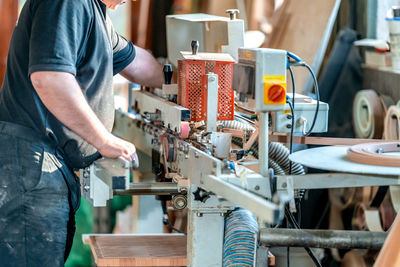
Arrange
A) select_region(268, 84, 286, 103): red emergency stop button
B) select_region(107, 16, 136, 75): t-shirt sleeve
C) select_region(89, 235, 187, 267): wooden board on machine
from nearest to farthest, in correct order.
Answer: select_region(268, 84, 286, 103): red emergency stop button, select_region(89, 235, 187, 267): wooden board on machine, select_region(107, 16, 136, 75): t-shirt sleeve

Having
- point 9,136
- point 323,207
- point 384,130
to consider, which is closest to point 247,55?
point 9,136

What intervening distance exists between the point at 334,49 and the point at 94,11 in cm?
252

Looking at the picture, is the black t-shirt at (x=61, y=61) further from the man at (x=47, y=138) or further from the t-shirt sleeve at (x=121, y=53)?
the t-shirt sleeve at (x=121, y=53)

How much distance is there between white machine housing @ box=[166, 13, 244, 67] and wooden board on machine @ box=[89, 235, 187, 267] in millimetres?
752

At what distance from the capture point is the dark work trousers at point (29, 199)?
2.46 meters

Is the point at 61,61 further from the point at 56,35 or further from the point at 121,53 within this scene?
the point at 121,53

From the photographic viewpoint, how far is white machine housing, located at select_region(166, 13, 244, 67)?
2.95 metres

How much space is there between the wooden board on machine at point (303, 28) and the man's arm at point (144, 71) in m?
1.34

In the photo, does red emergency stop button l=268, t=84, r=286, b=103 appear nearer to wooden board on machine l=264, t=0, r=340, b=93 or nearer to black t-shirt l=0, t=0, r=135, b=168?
black t-shirt l=0, t=0, r=135, b=168

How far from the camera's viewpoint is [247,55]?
2.36 m

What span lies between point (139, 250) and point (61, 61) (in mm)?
1024

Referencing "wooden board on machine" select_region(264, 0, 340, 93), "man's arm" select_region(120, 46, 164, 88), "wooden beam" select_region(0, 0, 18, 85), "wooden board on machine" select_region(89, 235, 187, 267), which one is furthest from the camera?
"wooden beam" select_region(0, 0, 18, 85)

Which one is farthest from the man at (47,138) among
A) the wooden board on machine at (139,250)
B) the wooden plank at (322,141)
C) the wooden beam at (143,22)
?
the wooden beam at (143,22)

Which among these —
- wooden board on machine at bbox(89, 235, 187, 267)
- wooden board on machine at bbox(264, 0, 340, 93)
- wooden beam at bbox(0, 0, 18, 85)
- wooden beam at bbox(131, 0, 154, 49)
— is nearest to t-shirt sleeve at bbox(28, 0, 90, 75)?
wooden board on machine at bbox(89, 235, 187, 267)
